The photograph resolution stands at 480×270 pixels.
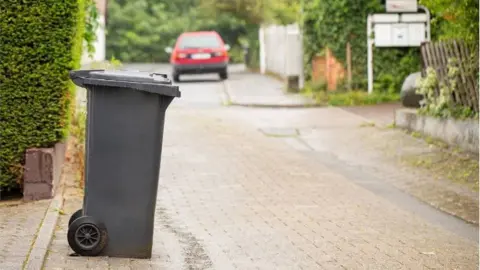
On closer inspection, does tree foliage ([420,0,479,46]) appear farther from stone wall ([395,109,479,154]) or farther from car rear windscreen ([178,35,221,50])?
car rear windscreen ([178,35,221,50])

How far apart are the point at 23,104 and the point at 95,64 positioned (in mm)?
3215

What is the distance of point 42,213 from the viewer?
9914 millimetres

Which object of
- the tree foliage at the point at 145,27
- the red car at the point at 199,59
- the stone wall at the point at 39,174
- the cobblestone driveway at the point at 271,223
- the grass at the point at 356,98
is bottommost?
the cobblestone driveway at the point at 271,223

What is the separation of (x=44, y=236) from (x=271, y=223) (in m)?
2.42

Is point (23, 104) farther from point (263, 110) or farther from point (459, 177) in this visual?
point (263, 110)

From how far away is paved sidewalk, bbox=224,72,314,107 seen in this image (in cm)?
2392

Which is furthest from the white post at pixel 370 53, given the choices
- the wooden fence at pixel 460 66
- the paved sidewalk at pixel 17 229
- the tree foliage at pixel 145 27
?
the tree foliage at pixel 145 27

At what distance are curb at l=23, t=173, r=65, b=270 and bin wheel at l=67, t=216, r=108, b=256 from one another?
221mm

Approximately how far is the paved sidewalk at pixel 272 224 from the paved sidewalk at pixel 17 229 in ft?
0.68

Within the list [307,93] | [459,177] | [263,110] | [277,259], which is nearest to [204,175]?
[459,177]

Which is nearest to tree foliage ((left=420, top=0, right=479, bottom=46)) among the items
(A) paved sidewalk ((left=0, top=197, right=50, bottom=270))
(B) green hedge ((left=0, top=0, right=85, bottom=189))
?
(B) green hedge ((left=0, top=0, right=85, bottom=189))

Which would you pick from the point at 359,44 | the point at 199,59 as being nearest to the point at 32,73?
the point at 359,44

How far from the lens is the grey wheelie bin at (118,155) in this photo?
26.7ft

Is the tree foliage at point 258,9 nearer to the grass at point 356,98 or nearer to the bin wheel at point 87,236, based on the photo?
the grass at point 356,98
